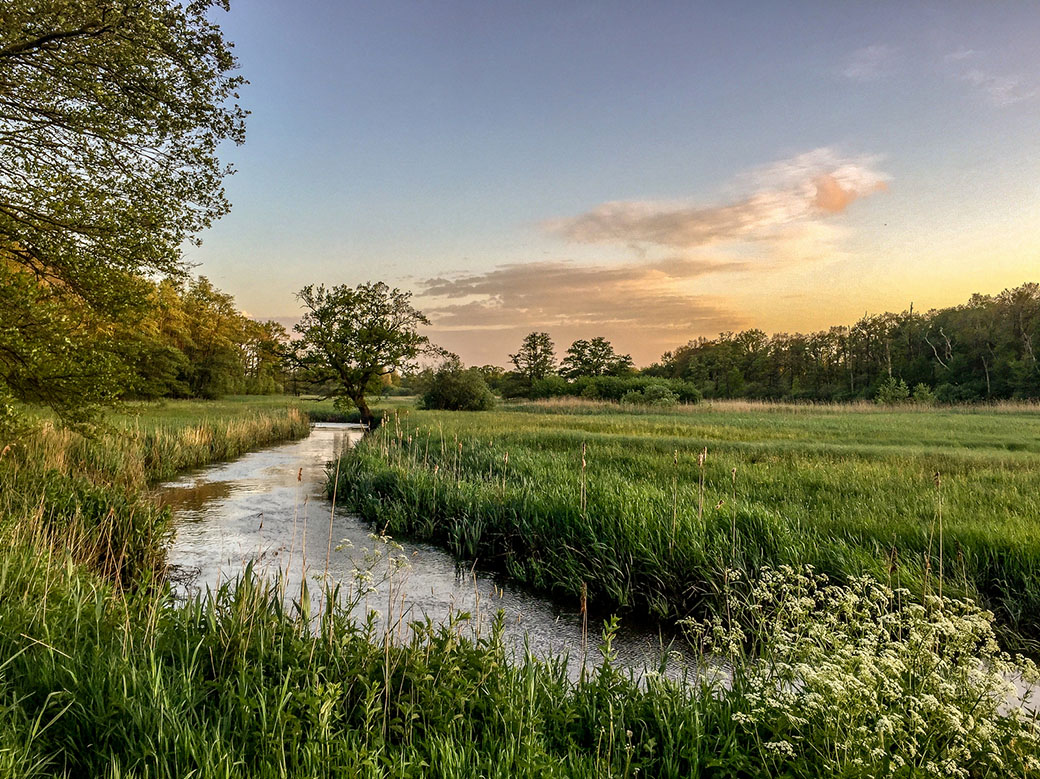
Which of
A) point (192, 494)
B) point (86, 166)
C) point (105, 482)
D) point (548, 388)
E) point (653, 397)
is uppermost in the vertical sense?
point (86, 166)

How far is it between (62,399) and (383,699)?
903 cm

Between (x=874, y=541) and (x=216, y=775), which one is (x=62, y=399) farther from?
(x=874, y=541)

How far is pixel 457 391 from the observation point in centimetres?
4475

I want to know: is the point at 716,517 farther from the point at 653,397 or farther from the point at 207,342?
the point at 207,342

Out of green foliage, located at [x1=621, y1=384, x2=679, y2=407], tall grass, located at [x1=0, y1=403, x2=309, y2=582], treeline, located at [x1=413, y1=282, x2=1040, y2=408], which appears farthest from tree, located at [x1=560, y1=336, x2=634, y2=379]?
tall grass, located at [x1=0, y1=403, x2=309, y2=582]

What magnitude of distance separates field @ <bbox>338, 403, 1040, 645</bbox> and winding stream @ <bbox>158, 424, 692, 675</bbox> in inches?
24.4

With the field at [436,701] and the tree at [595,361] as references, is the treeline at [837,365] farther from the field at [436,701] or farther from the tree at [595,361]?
the field at [436,701]

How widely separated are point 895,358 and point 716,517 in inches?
3117

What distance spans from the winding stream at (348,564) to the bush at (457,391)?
2913cm

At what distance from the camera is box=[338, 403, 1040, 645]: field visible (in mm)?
6273

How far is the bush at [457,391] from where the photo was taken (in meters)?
44.7

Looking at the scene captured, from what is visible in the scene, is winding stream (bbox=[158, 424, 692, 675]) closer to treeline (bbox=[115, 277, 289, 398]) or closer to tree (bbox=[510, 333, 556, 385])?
treeline (bbox=[115, 277, 289, 398])

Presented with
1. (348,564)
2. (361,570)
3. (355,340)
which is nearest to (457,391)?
(355,340)

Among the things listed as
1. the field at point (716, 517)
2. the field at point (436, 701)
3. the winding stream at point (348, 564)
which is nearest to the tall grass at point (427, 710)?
the field at point (436, 701)
